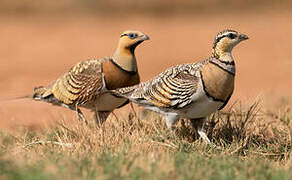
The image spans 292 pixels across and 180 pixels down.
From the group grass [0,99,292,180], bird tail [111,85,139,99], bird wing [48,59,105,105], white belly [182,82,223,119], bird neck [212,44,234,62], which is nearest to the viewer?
grass [0,99,292,180]

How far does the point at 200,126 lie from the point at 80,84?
1340 millimetres

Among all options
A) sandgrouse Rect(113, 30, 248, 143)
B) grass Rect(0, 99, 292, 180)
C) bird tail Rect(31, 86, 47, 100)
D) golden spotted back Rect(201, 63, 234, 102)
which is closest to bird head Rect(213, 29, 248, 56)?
sandgrouse Rect(113, 30, 248, 143)

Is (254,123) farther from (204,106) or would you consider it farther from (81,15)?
(81,15)

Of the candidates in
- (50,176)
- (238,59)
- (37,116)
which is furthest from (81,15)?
(50,176)

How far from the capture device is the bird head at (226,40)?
4746mm

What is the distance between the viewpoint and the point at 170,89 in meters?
4.85

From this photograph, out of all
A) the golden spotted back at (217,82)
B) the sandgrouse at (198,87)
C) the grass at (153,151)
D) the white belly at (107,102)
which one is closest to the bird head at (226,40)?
the sandgrouse at (198,87)

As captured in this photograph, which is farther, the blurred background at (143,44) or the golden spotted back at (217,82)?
the blurred background at (143,44)

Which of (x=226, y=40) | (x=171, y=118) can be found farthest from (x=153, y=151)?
(x=226, y=40)

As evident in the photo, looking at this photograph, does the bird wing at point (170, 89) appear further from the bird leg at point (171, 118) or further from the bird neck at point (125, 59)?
the bird neck at point (125, 59)

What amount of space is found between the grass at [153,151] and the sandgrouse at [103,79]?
0.23 m

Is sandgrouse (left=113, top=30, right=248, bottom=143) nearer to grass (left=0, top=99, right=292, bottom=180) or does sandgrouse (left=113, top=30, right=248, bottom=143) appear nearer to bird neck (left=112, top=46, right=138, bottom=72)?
grass (left=0, top=99, right=292, bottom=180)

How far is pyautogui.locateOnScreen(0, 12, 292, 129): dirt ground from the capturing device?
1053 centimetres

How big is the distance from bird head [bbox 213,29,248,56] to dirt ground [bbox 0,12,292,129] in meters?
3.27
